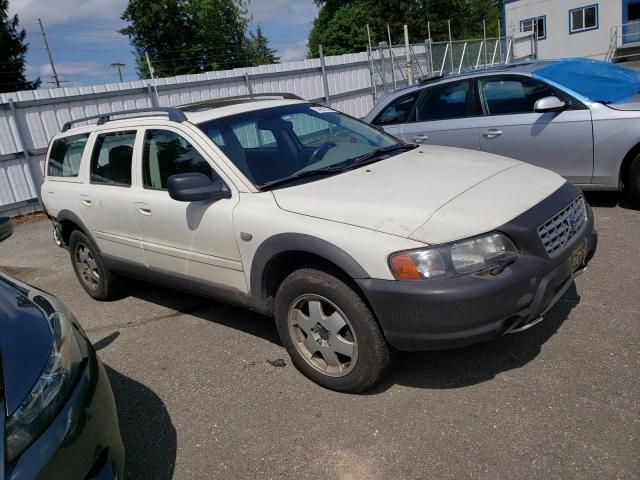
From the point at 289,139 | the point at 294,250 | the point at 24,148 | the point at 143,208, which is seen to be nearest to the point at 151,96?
the point at 24,148

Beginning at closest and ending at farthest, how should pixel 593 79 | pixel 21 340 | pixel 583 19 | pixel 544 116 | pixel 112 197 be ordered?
pixel 21 340 → pixel 112 197 → pixel 544 116 → pixel 593 79 → pixel 583 19

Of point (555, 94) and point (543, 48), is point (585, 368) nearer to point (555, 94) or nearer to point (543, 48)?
point (555, 94)

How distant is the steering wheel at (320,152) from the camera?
12.2ft

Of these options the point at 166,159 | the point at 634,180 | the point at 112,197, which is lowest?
the point at 634,180

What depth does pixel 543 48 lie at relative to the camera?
1153 inches

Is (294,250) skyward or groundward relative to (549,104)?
groundward

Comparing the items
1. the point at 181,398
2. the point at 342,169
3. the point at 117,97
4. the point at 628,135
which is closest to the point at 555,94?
the point at 628,135

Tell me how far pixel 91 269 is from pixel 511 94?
186 inches

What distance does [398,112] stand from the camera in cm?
676

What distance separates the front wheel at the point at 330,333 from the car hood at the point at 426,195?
40cm

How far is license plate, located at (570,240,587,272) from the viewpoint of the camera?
119 inches

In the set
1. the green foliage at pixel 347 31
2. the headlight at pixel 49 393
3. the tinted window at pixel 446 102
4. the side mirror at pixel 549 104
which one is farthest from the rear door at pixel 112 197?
the green foliage at pixel 347 31

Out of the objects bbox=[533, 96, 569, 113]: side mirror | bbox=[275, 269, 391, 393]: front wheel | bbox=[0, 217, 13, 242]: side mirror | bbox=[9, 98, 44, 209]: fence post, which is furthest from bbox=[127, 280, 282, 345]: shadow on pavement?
bbox=[9, 98, 44, 209]: fence post

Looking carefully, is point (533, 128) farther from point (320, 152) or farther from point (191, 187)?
point (191, 187)
